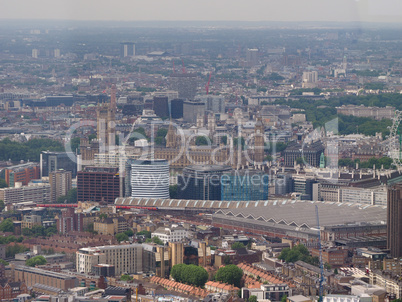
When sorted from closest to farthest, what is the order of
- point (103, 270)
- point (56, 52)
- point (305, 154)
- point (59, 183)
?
1. point (103, 270)
2. point (59, 183)
3. point (305, 154)
4. point (56, 52)

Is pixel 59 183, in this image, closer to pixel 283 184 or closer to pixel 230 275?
pixel 283 184

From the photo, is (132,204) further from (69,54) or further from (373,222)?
(69,54)

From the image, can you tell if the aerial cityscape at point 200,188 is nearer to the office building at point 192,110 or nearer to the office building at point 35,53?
the office building at point 192,110

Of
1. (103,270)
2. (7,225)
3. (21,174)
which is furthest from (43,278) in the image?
(21,174)

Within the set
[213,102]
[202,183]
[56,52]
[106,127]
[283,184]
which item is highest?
[56,52]

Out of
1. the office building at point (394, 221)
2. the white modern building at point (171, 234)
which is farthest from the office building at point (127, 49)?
the office building at point (394, 221)

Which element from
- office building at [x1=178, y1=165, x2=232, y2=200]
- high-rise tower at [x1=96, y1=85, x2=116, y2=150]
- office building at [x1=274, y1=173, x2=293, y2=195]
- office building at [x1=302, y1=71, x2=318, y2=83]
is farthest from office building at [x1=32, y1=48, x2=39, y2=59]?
office building at [x1=178, y1=165, x2=232, y2=200]
